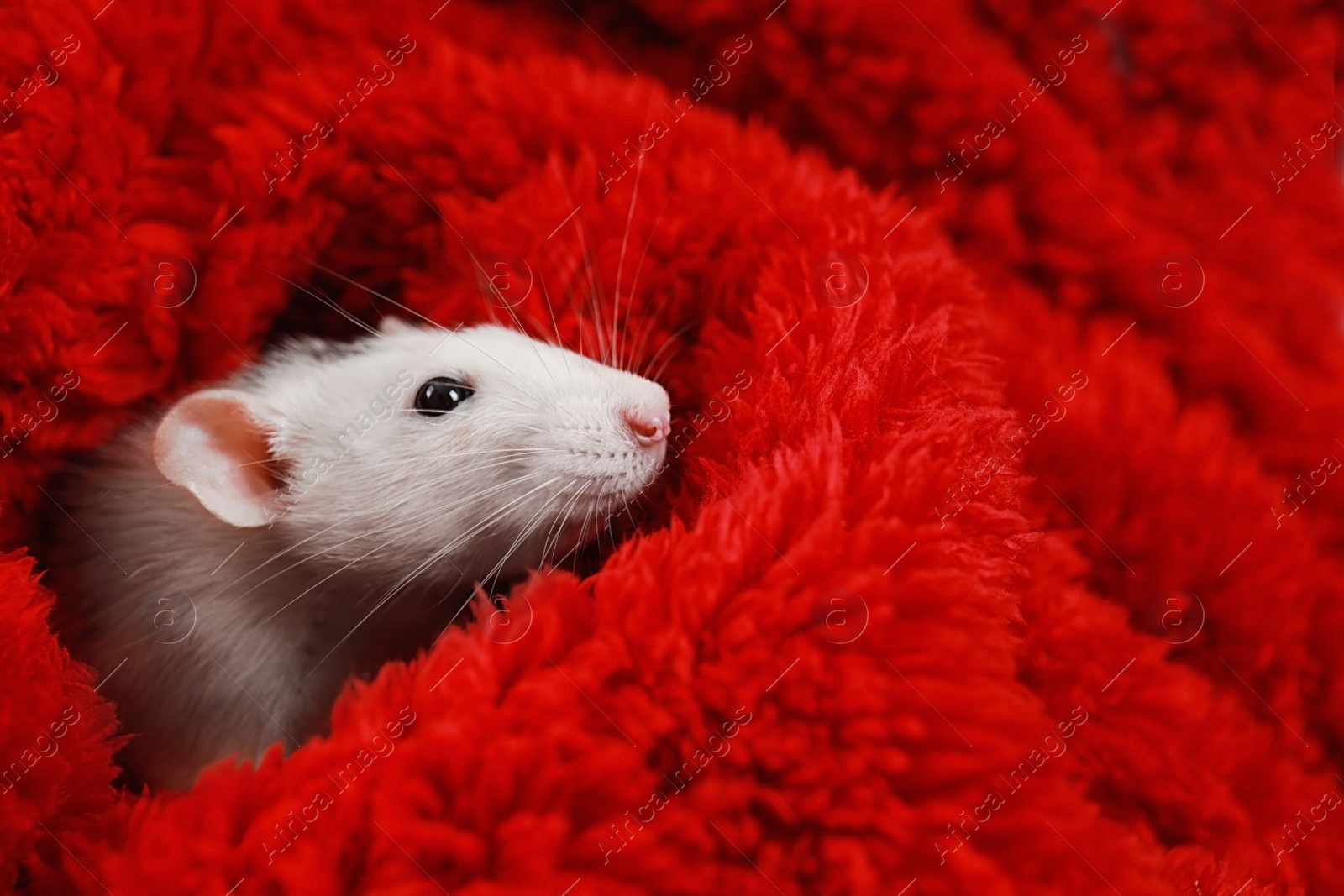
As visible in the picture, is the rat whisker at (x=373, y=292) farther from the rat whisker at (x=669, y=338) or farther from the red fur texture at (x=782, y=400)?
the rat whisker at (x=669, y=338)

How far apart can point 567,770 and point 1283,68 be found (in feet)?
4.43

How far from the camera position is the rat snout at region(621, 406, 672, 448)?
81 cm

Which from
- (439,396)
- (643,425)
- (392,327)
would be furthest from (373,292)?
(643,425)

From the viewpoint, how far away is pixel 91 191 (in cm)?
90

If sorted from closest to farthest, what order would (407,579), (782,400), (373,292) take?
(782,400) → (407,579) → (373,292)

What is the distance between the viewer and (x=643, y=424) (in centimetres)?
80

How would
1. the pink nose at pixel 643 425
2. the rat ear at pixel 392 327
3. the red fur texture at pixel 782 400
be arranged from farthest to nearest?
the rat ear at pixel 392 327, the pink nose at pixel 643 425, the red fur texture at pixel 782 400

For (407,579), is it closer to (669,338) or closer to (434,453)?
(434,453)

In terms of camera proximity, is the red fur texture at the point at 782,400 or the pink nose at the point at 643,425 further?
the pink nose at the point at 643,425

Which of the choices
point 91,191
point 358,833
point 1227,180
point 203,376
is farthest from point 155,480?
point 1227,180

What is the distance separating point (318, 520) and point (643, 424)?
35cm

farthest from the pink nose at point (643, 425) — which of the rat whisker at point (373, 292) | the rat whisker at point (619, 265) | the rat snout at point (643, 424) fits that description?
the rat whisker at point (373, 292)

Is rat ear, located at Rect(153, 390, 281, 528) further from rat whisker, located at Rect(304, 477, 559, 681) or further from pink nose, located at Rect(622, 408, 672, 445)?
pink nose, located at Rect(622, 408, 672, 445)

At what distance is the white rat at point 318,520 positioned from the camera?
83 cm
